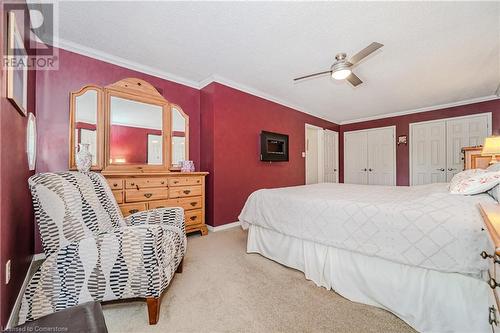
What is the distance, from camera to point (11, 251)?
135 centimetres

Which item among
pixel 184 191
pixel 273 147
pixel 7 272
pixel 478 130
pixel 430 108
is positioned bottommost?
pixel 7 272

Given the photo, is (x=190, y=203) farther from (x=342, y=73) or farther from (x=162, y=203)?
(x=342, y=73)

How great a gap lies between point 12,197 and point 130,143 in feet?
5.24

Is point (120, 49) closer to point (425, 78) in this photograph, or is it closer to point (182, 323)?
point (182, 323)

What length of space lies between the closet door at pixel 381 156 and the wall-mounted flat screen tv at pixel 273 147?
292 centimetres

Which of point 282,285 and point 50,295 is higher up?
point 50,295

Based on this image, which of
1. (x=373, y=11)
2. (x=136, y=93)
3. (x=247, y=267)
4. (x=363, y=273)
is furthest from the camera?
(x=136, y=93)

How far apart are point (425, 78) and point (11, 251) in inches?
206

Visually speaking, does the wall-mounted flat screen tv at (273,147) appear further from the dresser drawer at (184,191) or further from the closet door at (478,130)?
the closet door at (478,130)

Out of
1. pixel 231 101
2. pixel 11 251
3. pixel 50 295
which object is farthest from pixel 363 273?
pixel 231 101

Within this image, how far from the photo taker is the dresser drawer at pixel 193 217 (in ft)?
9.86

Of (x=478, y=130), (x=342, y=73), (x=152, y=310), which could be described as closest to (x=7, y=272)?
(x=152, y=310)

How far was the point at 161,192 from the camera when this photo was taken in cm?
276

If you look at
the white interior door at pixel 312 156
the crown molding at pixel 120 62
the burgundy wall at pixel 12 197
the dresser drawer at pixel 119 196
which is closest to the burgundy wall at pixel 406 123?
the white interior door at pixel 312 156
